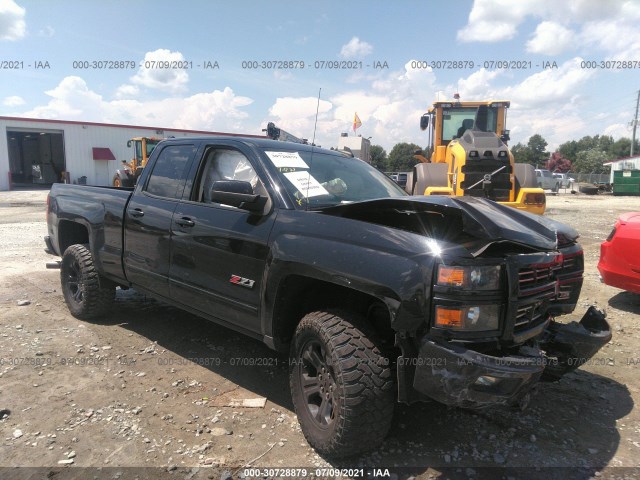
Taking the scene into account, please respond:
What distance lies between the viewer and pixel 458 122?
10.9 metres

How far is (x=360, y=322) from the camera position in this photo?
2742 millimetres

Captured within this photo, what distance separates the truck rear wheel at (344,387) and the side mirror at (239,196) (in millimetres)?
855

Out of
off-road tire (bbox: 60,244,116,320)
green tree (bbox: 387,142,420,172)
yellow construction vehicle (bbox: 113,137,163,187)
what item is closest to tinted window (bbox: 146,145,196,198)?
off-road tire (bbox: 60,244,116,320)

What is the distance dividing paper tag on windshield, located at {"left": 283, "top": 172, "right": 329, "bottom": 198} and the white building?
32.8m

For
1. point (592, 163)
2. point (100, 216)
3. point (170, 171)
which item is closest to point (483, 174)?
point (170, 171)

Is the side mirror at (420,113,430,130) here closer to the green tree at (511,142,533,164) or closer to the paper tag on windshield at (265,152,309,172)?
the paper tag on windshield at (265,152,309,172)

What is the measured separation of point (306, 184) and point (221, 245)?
0.77 metres

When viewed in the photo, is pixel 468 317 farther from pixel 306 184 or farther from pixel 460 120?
pixel 460 120

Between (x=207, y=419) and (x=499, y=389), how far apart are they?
196cm

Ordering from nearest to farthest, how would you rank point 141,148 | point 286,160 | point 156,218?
point 286,160 → point 156,218 → point 141,148

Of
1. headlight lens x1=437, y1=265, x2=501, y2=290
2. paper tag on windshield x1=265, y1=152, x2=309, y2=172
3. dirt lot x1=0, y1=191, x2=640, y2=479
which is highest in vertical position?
paper tag on windshield x1=265, y1=152, x2=309, y2=172

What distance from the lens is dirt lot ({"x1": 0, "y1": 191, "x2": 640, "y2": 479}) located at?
2.75m

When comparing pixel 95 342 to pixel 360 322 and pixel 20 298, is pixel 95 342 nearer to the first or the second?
pixel 20 298

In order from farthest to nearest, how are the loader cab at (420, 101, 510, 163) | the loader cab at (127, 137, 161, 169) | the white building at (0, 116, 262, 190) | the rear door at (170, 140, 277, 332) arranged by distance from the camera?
1. the white building at (0, 116, 262, 190)
2. the loader cab at (127, 137, 161, 169)
3. the loader cab at (420, 101, 510, 163)
4. the rear door at (170, 140, 277, 332)
